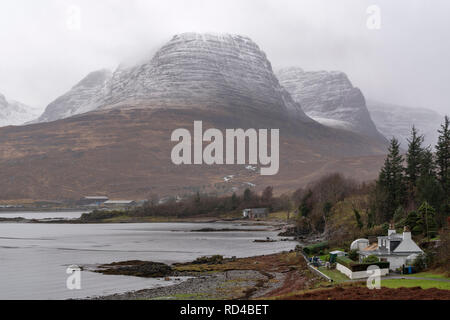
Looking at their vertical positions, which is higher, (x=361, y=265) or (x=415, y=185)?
(x=415, y=185)

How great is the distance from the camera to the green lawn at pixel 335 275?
157ft

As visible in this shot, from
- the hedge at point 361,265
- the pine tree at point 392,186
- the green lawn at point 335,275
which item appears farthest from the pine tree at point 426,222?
the pine tree at point 392,186

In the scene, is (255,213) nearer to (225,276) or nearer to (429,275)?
(225,276)

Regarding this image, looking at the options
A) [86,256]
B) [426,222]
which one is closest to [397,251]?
[426,222]

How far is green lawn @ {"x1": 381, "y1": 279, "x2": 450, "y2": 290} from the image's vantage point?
3953cm

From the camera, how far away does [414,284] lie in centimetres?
4100

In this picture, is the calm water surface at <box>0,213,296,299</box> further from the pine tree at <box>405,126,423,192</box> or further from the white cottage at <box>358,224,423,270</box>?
the pine tree at <box>405,126,423,192</box>

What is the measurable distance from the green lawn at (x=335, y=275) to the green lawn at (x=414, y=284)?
4.75 meters

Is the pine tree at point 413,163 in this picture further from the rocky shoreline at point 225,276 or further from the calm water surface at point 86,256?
the rocky shoreline at point 225,276

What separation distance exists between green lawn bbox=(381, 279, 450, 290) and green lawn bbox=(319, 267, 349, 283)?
4.75 meters

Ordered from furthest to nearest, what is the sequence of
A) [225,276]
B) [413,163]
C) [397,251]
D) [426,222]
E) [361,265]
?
[413,163], [225,276], [426,222], [397,251], [361,265]

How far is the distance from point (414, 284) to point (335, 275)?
10675 millimetres
